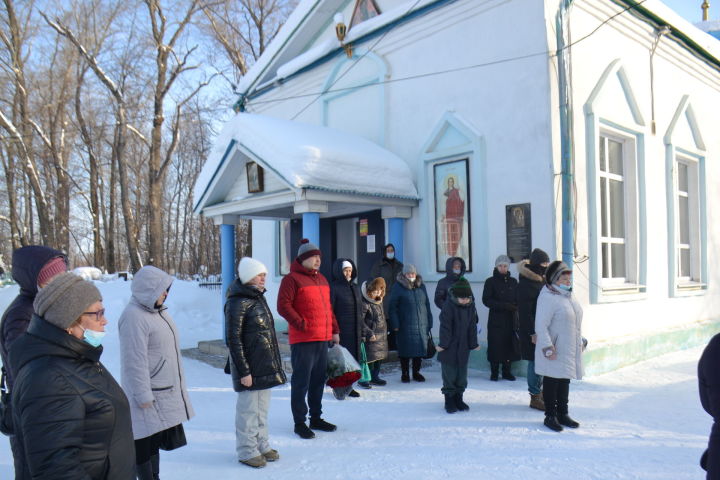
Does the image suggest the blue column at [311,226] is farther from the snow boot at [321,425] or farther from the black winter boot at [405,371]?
the snow boot at [321,425]

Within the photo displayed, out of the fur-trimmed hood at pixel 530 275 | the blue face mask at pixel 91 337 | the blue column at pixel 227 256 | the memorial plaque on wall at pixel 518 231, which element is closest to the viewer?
the blue face mask at pixel 91 337

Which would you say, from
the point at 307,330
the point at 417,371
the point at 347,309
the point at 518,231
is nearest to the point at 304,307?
the point at 307,330

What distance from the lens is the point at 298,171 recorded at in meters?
7.55

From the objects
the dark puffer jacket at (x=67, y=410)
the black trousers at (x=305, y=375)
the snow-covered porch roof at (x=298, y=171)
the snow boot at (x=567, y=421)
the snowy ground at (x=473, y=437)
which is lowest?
the snowy ground at (x=473, y=437)

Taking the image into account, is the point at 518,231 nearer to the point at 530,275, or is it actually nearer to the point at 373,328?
the point at 530,275

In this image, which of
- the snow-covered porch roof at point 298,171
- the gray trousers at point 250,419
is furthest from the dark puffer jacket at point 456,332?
the snow-covered porch roof at point 298,171

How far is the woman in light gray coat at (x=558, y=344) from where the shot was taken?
4863 millimetres

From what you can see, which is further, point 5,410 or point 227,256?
point 227,256

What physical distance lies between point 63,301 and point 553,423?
4.24 m

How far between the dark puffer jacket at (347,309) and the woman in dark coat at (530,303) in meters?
1.73

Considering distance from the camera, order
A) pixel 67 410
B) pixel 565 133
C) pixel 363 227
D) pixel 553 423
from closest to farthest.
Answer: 1. pixel 67 410
2. pixel 553 423
3. pixel 565 133
4. pixel 363 227

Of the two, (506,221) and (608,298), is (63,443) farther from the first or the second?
(608,298)

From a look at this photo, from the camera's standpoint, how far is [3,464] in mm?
4371

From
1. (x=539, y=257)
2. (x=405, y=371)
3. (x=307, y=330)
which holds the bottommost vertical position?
(x=405, y=371)
